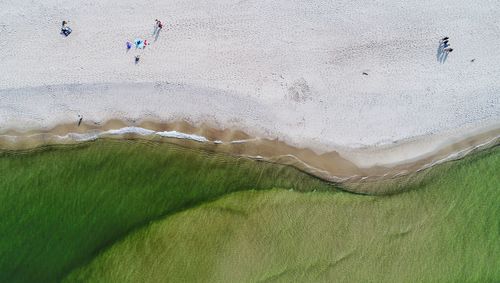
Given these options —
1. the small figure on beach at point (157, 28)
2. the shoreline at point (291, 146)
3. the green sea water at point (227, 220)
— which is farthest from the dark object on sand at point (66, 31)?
the green sea water at point (227, 220)

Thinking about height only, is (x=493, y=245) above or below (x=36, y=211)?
above

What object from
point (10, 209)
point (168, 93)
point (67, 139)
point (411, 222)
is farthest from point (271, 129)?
point (10, 209)

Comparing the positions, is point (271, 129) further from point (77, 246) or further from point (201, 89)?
point (77, 246)

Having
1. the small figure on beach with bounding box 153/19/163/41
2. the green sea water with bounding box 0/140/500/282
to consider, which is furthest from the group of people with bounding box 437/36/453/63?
the small figure on beach with bounding box 153/19/163/41

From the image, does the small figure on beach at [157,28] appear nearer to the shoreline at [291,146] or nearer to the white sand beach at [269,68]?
the white sand beach at [269,68]

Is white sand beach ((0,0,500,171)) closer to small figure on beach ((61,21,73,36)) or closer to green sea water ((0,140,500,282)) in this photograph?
small figure on beach ((61,21,73,36))

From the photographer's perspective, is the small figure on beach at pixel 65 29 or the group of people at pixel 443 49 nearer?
the small figure on beach at pixel 65 29
